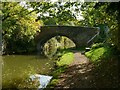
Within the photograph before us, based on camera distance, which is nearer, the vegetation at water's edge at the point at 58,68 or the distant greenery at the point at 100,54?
the vegetation at water's edge at the point at 58,68

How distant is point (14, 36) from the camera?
37031mm

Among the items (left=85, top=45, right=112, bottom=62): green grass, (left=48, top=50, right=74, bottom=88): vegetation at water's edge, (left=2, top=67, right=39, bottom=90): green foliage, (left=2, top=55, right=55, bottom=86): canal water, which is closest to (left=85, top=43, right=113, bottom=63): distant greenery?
(left=85, top=45, right=112, bottom=62): green grass

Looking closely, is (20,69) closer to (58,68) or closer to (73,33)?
(58,68)

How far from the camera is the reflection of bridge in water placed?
4178 cm

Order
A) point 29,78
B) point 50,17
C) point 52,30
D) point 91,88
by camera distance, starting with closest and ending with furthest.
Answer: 1. point 91,88
2. point 50,17
3. point 29,78
4. point 52,30

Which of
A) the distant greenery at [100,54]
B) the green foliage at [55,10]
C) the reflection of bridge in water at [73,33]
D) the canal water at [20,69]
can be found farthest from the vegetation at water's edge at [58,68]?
the reflection of bridge in water at [73,33]

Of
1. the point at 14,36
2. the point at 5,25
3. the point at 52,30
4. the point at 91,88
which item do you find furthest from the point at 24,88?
the point at 52,30

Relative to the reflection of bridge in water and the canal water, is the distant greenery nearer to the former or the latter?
the canal water

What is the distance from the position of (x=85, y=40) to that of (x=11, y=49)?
11.3 meters

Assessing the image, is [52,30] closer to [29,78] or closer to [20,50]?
[20,50]

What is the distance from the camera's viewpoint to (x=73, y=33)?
42.9 m

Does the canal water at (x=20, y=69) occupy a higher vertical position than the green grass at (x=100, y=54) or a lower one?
lower

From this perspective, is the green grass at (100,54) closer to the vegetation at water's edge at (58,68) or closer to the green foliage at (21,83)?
the vegetation at water's edge at (58,68)

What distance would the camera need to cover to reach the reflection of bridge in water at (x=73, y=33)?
4178cm
